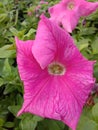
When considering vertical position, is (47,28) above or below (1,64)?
above

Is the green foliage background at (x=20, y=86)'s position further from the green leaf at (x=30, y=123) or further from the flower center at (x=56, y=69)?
the flower center at (x=56, y=69)

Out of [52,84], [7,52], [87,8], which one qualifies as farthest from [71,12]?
[52,84]

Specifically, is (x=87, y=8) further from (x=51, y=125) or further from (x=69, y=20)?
(x=51, y=125)

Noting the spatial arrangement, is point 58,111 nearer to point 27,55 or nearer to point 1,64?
point 27,55

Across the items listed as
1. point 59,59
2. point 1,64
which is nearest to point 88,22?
point 1,64

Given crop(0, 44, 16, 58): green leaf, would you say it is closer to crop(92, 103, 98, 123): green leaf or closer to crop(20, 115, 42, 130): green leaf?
crop(20, 115, 42, 130): green leaf

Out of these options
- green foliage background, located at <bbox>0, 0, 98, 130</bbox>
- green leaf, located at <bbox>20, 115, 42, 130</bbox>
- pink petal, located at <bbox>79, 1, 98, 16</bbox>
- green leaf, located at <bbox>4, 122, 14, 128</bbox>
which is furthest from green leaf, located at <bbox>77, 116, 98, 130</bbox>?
pink petal, located at <bbox>79, 1, 98, 16</bbox>
